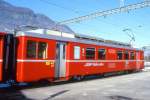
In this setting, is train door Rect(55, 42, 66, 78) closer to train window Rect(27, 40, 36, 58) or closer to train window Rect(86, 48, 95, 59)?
train window Rect(27, 40, 36, 58)

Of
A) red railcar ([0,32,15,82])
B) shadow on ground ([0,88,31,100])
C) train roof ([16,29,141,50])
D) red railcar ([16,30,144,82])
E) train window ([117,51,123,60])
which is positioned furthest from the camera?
train window ([117,51,123,60])

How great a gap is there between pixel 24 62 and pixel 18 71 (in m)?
0.55

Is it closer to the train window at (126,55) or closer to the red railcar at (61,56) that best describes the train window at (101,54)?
the red railcar at (61,56)

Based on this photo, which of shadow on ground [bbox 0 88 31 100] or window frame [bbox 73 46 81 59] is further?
window frame [bbox 73 46 81 59]

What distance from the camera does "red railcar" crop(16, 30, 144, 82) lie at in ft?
53.9

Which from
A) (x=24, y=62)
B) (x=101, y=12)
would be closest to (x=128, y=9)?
(x=101, y=12)

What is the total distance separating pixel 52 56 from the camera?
18547 millimetres

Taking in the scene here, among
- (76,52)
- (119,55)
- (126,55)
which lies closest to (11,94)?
(76,52)

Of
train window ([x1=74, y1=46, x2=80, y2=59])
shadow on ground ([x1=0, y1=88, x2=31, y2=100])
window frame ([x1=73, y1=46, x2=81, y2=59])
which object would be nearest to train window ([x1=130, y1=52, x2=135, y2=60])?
window frame ([x1=73, y1=46, x2=81, y2=59])

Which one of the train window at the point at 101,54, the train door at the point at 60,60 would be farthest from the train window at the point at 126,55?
the train door at the point at 60,60

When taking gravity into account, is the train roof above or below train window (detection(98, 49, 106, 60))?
above

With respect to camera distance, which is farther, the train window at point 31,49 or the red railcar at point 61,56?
the train window at point 31,49

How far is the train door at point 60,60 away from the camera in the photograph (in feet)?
62.7

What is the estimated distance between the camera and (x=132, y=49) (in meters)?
31.2
